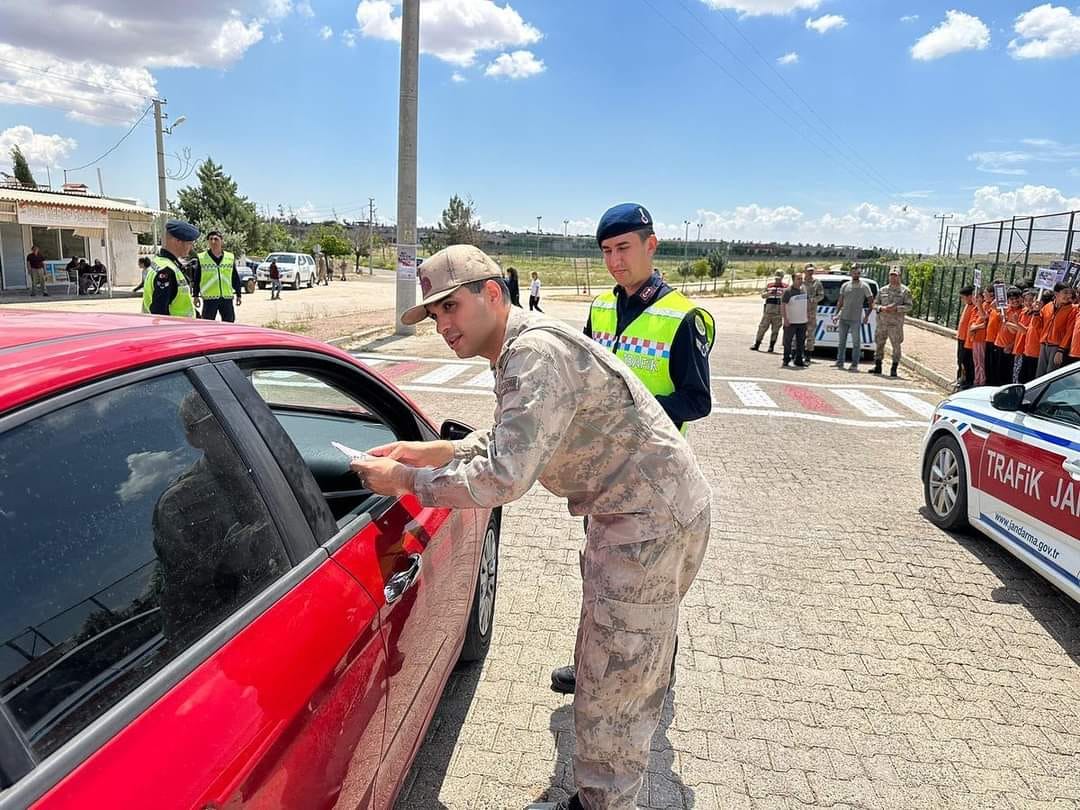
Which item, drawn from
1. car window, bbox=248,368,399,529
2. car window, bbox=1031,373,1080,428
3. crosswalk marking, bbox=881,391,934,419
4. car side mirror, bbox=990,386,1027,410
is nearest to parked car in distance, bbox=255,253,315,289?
crosswalk marking, bbox=881,391,934,419

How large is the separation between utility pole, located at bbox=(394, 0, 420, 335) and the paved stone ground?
11.1 metres

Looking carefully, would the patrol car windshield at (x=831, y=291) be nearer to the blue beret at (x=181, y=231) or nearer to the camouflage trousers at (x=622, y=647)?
the blue beret at (x=181, y=231)

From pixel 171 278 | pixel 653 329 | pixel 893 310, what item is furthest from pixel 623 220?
pixel 893 310

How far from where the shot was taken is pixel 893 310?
13.1m

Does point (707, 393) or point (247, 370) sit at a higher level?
point (247, 370)

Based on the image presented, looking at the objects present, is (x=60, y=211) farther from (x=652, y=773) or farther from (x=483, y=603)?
(x=652, y=773)

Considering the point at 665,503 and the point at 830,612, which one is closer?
the point at 665,503

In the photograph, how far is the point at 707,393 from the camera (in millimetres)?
3072

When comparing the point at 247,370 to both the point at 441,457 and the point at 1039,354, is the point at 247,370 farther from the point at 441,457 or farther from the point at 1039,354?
the point at 1039,354

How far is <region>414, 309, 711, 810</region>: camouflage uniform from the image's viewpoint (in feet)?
6.03

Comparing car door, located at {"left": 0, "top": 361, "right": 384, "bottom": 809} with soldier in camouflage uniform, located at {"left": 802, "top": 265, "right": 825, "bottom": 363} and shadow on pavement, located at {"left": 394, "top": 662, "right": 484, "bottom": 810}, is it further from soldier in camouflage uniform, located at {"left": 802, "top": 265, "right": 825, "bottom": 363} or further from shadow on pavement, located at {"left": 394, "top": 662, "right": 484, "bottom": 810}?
soldier in camouflage uniform, located at {"left": 802, "top": 265, "right": 825, "bottom": 363}

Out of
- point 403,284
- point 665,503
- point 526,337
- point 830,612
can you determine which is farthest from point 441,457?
point 403,284

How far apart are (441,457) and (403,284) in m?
14.3

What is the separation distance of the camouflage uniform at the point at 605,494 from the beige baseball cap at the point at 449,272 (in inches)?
6.9
